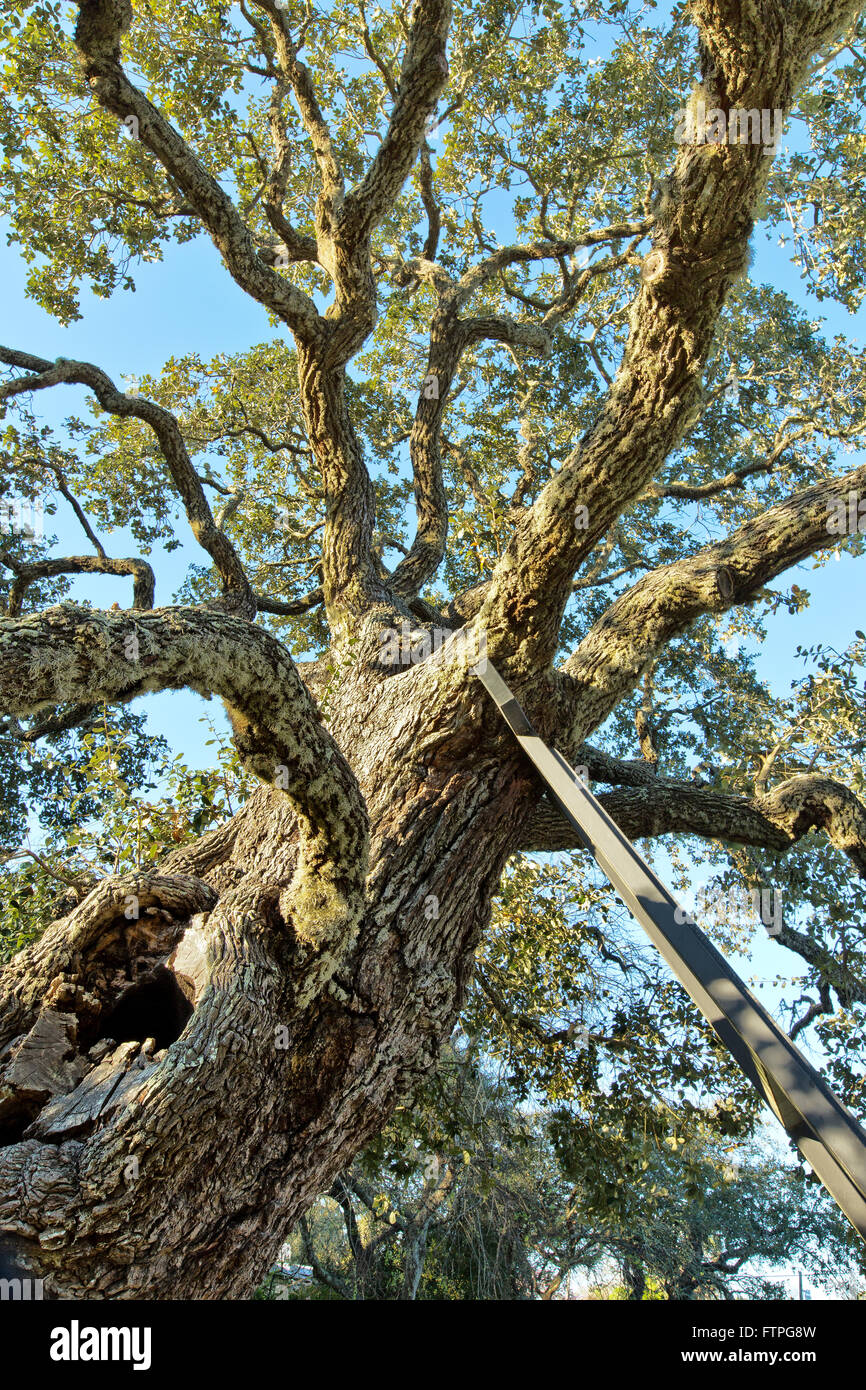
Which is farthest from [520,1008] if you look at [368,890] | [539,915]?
[368,890]

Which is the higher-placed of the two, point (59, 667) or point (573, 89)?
point (573, 89)

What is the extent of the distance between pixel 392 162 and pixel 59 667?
462 cm

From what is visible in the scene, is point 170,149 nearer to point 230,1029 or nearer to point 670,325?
point 670,325

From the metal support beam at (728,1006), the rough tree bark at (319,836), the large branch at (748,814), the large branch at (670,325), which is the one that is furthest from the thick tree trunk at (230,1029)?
the large branch at (748,814)

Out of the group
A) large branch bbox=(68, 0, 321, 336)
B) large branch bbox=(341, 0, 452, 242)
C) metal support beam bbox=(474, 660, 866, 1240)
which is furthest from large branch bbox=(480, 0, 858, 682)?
large branch bbox=(68, 0, 321, 336)

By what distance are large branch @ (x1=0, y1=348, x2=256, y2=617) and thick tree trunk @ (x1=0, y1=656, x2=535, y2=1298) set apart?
262 centimetres

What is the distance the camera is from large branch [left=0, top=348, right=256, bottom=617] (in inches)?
228

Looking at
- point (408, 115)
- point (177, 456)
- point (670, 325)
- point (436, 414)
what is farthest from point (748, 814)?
point (408, 115)

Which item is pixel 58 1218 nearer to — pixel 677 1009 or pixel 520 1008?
pixel 520 1008

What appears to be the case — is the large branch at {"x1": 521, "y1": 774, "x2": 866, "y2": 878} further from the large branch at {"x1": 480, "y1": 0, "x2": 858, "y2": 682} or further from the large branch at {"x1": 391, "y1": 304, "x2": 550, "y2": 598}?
the large branch at {"x1": 391, "y1": 304, "x2": 550, "y2": 598}

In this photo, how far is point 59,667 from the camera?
2.23 metres

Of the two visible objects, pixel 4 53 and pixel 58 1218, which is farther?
pixel 4 53

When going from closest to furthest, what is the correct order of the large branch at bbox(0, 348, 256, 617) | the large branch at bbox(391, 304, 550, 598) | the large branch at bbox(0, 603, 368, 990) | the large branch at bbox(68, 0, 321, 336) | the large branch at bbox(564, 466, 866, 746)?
the large branch at bbox(0, 603, 368, 990) < the large branch at bbox(564, 466, 866, 746) < the large branch at bbox(68, 0, 321, 336) < the large branch at bbox(0, 348, 256, 617) < the large branch at bbox(391, 304, 550, 598)

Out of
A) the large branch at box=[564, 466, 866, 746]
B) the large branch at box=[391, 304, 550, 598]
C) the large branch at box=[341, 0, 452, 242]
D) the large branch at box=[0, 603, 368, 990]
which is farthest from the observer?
the large branch at box=[391, 304, 550, 598]
